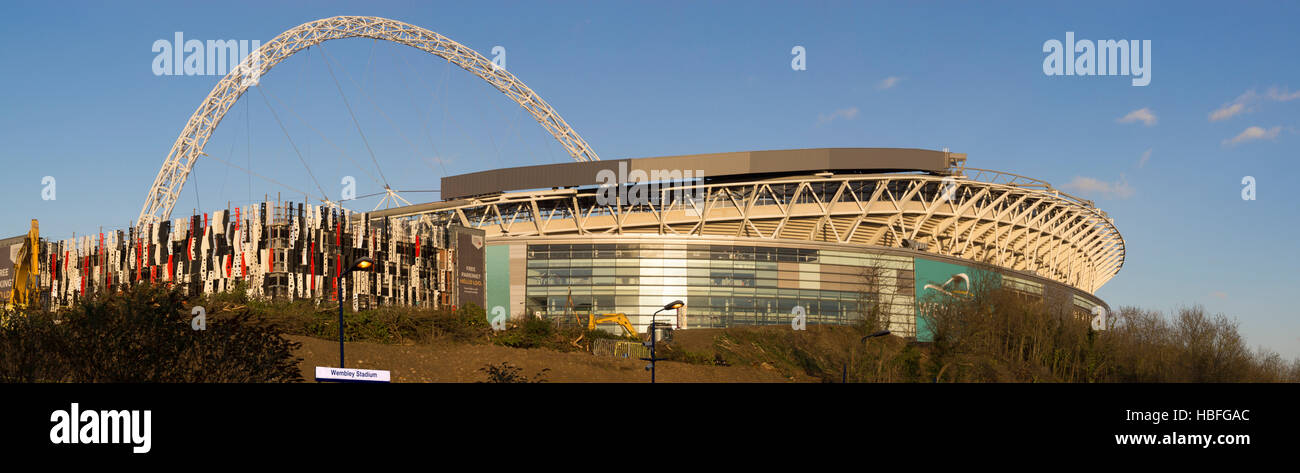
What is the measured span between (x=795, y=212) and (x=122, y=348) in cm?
6371

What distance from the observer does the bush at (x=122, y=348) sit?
2489 centimetres

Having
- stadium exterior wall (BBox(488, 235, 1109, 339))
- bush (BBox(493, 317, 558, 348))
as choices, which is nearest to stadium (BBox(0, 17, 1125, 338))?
stadium exterior wall (BBox(488, 235, 1109, 339))

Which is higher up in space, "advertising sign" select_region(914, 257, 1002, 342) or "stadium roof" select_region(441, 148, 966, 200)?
"stadium roof" select_region(441, 148, 966, 200)

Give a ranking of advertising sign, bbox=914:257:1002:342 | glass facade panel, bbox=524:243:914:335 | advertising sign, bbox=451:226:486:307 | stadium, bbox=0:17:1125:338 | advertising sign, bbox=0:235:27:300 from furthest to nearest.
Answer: advertising sign, bbox=914:257:1002:342
advertising sign, bbox=0:235:27:300
glass facade panel, bbox=524:243:914:335
advertising sign, bbox=451:226:486:307
stadium, bbox=0:17:1125:338

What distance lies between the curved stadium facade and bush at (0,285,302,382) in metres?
47.4

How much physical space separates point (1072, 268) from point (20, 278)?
306 feet

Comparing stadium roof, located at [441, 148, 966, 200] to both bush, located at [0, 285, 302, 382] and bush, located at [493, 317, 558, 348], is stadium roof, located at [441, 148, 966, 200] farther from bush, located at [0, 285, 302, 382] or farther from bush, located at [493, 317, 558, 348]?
bush, located at [0, 285, 302, 382]

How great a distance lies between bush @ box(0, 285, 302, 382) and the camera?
24891 millimetres

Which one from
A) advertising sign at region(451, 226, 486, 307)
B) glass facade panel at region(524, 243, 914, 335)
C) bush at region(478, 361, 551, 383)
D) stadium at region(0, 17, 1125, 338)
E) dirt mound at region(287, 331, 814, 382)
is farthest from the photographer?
glass facade panel at region(524, 243, 914, 335)

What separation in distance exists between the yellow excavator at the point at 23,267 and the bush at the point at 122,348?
55316mm

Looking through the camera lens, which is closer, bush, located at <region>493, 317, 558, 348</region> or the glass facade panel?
bush, located at <region>493, 317, 558, 348</region>

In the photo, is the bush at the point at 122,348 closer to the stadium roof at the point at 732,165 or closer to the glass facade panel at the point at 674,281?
the glass facade panel at the point at 674,281
